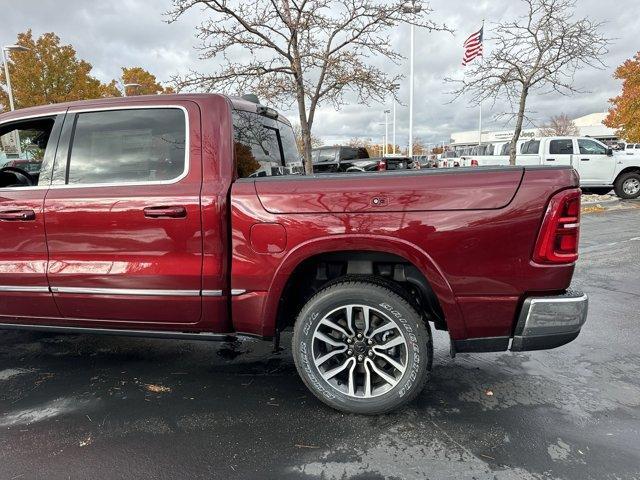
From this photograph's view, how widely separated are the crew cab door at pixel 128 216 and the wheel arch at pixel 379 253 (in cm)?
57

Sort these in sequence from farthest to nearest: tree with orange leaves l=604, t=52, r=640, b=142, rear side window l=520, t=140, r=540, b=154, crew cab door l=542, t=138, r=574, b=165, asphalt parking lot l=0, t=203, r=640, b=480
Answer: tree with orange leaves l=604, t=52, r=640, b=142, rear side window l=520, t=140, r=540, b=154, crew cab door l=542, t=138, r=574, b=165, asphalt parking lot l=0, t=203, r=640, b=480

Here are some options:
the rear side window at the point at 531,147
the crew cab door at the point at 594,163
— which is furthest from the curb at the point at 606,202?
the rear side window at the point at 531,147

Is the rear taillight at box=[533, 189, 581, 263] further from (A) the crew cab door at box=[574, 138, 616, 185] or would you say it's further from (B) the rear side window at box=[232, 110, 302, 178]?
(A) the crew cab door at box=[574, 138, 616, 185]

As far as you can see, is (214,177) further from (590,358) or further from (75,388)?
(590,358)

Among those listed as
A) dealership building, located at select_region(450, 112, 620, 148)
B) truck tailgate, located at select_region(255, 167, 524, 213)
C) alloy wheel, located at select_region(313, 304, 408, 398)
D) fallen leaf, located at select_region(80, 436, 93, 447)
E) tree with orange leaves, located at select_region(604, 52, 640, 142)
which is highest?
dealership building, located at select_region(450, 112, 620, 148)

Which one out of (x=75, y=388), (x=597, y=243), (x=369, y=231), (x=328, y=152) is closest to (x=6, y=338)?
(x=75, y=388)

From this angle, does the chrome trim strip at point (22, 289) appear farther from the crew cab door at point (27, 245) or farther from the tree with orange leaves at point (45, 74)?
the tree with orange leaves at point (45, 74)

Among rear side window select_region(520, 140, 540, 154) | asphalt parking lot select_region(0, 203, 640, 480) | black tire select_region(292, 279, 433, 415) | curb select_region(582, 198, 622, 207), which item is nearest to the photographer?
asphalt parking lot select_region(0, 203, 640, 480)

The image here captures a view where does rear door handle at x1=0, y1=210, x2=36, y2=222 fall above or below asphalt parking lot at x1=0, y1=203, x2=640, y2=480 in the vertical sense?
above

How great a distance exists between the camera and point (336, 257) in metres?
2.73

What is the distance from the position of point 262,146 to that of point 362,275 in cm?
137

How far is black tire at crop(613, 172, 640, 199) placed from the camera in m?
14.6

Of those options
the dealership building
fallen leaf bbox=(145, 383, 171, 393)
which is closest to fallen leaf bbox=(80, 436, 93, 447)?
fallen leaf bbox=(145, 383, 171, 393)

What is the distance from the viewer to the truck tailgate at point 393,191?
7.75 feet
